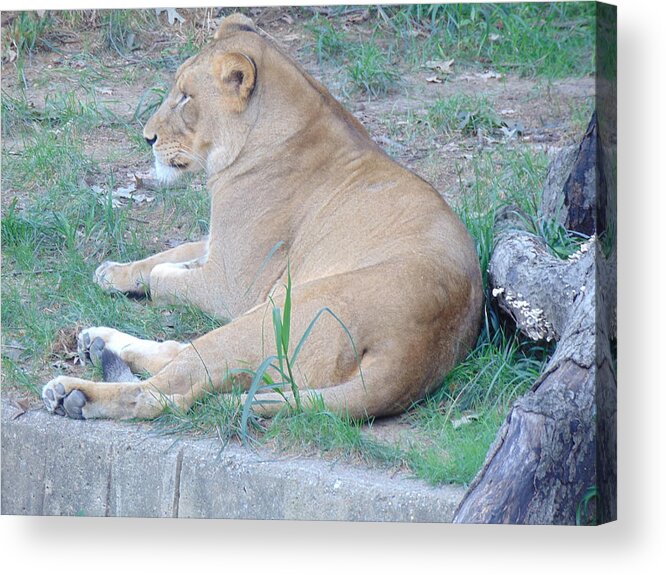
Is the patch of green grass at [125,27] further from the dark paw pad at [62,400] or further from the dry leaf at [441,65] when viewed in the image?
the dark paw pad at [62,400]

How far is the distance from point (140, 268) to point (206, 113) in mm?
618

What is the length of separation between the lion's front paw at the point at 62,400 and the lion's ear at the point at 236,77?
1.19 meters

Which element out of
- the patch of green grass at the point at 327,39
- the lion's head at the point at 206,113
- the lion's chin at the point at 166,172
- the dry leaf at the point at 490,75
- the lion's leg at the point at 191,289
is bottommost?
the lion's leg at the point at 191,289

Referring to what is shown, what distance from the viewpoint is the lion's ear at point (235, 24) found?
4590 mm

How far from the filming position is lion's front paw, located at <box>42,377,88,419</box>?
4.34 meters

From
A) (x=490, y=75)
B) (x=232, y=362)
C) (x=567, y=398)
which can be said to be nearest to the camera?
(x=567, y=398)

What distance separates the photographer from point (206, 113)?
4.80m

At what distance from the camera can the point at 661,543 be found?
4.29m

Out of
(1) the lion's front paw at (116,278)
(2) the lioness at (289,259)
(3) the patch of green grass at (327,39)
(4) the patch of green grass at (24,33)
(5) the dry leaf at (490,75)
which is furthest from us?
(1) the lion's front paw at (116,278)

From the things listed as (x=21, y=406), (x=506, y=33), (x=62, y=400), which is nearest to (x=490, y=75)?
(x=506, y=33)

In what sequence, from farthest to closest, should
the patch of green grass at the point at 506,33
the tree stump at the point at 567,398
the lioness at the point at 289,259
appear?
the patch of green grass at the point at 506,33 → the lioness at the point at 289,259 → the tree stump at the point at 567,398

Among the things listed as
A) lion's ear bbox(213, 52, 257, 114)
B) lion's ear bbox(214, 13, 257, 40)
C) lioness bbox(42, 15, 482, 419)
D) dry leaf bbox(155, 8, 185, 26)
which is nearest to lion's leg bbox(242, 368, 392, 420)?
lioness bbox(42, 15, 482, 419)

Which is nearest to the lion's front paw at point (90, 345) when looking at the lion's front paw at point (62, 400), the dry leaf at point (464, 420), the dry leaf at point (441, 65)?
the lion's front paw at point (62, 400)

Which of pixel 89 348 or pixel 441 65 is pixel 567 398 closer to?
pixel 441 65
